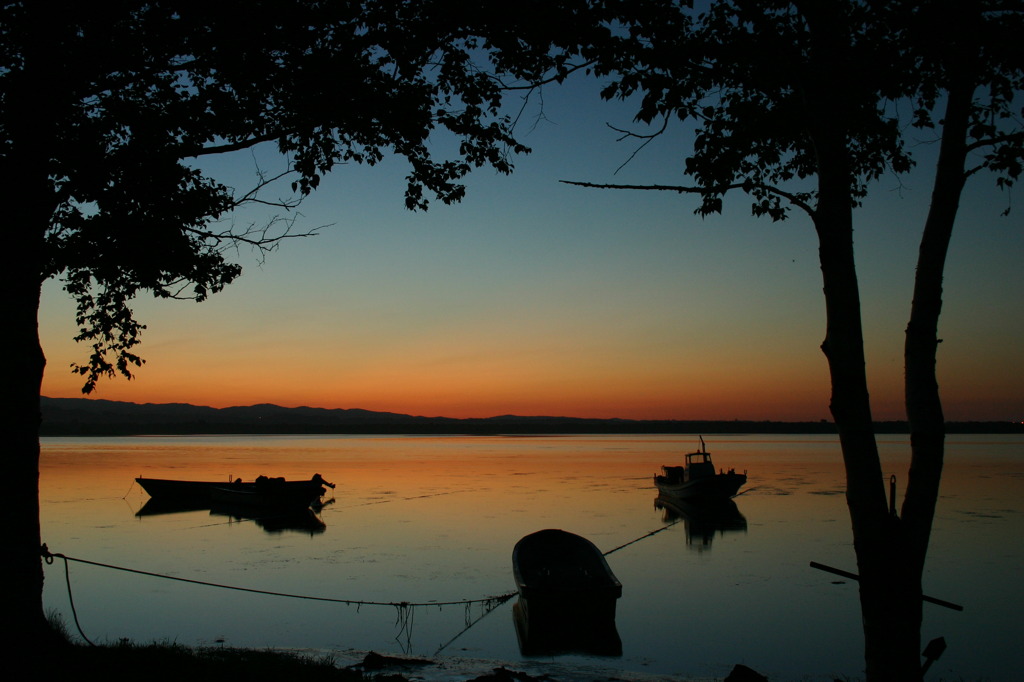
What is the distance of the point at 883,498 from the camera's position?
598cm

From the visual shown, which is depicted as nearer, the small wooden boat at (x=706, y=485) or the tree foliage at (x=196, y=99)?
the tree foliage at (x=196, y=99)

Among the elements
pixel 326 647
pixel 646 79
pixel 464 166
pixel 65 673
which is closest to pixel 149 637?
pixel 326 647

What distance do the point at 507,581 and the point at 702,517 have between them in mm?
20534

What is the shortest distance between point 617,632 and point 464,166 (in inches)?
495

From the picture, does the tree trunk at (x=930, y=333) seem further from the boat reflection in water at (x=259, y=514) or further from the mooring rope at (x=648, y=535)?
the boat reflection in water at (x=259, y=514)

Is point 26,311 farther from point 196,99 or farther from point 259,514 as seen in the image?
point 259,514

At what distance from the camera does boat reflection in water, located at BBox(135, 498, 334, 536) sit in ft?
126

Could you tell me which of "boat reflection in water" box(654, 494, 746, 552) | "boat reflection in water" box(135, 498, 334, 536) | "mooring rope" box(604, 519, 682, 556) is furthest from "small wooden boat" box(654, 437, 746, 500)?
"boat reflection in water" box(135, 498, 334, 536)

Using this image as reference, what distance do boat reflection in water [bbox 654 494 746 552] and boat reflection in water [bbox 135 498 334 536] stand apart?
18.0 m

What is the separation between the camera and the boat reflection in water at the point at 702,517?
1390 inches

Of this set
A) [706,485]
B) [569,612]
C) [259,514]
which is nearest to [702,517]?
[706,485]

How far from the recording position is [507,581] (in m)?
24.5

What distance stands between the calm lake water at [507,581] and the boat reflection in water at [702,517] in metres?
0.33

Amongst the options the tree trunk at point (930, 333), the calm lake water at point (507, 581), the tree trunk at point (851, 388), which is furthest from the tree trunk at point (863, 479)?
the calm lake water at point (507, 581)
